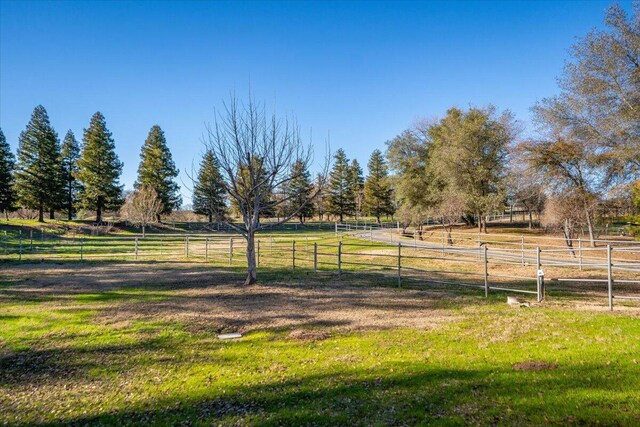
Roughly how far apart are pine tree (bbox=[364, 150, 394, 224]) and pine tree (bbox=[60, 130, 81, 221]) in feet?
144

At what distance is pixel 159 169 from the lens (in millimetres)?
52312

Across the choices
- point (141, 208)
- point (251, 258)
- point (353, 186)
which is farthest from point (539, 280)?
point (353, 186)

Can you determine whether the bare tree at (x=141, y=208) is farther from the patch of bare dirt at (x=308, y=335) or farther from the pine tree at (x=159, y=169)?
the patch of bare dirt at (x=308, y=335)

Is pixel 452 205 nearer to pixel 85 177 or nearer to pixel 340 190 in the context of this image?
pixel 340 190

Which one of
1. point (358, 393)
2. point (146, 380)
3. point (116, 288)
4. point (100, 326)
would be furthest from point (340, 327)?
point (116, 288)

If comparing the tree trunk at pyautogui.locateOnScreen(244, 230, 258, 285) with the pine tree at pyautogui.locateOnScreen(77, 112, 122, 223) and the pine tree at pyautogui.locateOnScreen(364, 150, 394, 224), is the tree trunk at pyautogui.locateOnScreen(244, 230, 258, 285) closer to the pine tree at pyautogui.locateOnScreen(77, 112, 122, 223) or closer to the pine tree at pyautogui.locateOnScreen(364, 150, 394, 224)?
the pine tree at pyautogui.locateOnScreen(77, 112, 122, 223)

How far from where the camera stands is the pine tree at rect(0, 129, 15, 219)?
37156 millimetres

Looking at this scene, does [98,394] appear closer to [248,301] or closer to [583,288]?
[248,301]

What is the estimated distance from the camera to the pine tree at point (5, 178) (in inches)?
1463

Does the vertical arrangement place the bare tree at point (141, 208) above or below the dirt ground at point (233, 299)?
above

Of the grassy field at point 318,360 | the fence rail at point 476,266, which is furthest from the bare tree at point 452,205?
the grassy field at point 318,360

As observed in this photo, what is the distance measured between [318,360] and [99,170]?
162ft

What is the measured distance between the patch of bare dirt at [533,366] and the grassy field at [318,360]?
0.03 metres

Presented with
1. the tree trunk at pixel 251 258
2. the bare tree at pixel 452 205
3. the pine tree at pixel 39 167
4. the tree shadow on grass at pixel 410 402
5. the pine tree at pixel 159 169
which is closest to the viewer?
the tree shadow on grass at pixel 410 402
